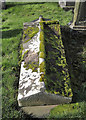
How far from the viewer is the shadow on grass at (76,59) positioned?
4.20 m

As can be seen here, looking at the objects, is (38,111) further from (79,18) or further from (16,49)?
(79,18)

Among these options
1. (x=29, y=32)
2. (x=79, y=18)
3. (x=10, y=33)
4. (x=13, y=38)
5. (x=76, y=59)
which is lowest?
(x=76, y=59)

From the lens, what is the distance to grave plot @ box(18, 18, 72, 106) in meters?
3.28

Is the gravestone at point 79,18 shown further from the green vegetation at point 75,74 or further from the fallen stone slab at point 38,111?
the fallen stone slab at point 38,111

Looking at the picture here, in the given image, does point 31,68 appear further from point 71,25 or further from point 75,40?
point 71,25

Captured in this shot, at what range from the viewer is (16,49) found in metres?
6.12

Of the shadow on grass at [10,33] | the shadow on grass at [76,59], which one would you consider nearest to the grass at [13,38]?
the shadow on grass at [10,33]

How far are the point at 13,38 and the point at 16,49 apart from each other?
935 millimetres

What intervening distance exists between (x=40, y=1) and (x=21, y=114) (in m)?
9.04

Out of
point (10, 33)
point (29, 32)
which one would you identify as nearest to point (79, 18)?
point (29, 32)

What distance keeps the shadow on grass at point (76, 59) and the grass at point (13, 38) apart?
4.83ft

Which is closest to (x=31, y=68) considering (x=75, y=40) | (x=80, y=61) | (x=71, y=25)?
(x=80, y=61)

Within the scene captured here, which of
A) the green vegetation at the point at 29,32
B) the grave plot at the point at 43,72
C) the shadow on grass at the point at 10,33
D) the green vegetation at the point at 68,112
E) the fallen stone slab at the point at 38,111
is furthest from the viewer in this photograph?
the shadow on grass at the point at 10,33

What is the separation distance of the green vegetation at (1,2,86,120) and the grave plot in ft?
1.57
